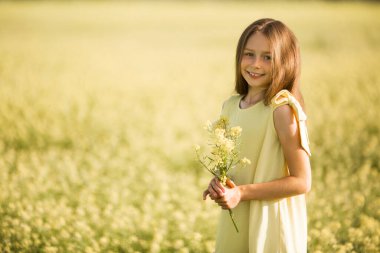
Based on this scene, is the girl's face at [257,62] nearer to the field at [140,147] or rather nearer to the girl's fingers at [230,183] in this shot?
the girl's fingers at [230,183]

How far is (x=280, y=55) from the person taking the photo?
215cm

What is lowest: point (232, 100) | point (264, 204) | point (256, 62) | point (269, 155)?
point (264, 204)

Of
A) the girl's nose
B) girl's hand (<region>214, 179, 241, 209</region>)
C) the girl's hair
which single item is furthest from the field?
the girl's nose

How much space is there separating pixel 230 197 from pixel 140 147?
13.0 feet

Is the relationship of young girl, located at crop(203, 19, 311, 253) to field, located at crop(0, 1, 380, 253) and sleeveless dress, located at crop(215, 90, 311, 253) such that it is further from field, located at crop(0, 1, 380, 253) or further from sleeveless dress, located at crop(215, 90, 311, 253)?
field, located at crop(0, 1, 380, 253)

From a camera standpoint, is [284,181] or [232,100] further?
[232,100]

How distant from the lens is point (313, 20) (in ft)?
73.5

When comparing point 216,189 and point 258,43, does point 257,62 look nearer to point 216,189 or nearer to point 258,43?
point 258,43

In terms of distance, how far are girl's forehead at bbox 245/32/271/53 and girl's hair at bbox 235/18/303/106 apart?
0.01 metres

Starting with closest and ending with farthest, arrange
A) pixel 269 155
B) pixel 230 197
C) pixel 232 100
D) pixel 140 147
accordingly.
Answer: pixel 230 197 → pixel 269 155 → pixel 232 100 → pixel 140 147

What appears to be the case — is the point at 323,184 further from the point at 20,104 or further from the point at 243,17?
the point at 243,17

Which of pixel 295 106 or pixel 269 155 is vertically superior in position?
pixel 295 106

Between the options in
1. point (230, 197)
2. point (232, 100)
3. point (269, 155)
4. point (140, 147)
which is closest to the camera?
point (230, 197)

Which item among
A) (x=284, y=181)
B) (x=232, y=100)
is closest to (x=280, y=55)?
(x=232, y=100)
